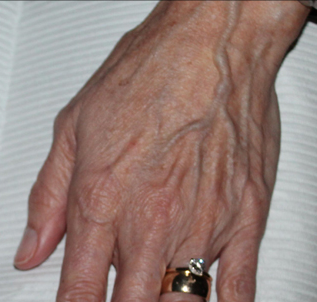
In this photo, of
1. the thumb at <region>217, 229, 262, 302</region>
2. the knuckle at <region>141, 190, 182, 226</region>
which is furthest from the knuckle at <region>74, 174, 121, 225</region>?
the thumb at <region>217, 229, 262, 302</region>

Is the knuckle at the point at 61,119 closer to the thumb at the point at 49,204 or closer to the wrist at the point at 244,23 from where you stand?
the thumb at the point at 49,204

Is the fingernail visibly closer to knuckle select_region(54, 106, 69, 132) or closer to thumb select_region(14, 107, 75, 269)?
thumb select_region(14, 107, 75, 269)

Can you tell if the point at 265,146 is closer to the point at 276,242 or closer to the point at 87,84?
the point at 276,242

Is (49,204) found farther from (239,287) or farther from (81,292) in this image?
(239,287)

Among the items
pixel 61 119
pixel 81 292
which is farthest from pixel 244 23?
pixel 81 292

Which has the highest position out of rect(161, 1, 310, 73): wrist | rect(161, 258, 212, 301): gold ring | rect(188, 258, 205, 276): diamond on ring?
rect(161, 1, 310, 73): wrist

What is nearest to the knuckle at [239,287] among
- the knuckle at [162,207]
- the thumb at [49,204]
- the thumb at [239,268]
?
the thumb at [239,268]

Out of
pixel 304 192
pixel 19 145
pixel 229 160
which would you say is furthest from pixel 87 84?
pixel 304 192
